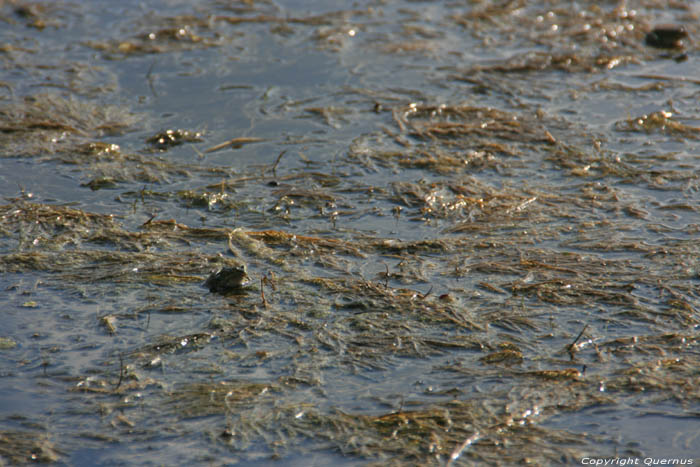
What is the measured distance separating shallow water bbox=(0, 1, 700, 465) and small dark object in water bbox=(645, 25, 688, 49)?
118mm

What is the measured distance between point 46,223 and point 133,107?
1.90 metres

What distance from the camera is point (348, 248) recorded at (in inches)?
166

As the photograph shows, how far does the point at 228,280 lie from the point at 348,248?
28.9 inches

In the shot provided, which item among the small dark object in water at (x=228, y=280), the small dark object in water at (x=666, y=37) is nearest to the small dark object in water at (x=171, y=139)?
the small dark object in water at (x=228, y=280)

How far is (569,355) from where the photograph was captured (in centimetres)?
338

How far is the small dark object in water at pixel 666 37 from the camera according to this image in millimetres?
7469

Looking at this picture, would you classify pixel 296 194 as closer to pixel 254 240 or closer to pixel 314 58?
pixel 254 240

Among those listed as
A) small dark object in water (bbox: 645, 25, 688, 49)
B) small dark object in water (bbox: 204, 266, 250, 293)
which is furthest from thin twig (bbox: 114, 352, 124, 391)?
small dark object in water (bbox: 645, 25, 688, 49)

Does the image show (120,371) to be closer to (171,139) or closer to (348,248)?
(348,248)

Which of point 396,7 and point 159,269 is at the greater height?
point 396,7

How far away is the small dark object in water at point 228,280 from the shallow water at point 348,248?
57 millimetres

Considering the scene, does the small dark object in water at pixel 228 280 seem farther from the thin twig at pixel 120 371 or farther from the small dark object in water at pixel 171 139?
the small dark object in water at pixel 171 139

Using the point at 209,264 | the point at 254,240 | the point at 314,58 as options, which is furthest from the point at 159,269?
the point at 314,58

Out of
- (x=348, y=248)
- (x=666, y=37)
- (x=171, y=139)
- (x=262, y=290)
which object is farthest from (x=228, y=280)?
(x=666, y=37)
